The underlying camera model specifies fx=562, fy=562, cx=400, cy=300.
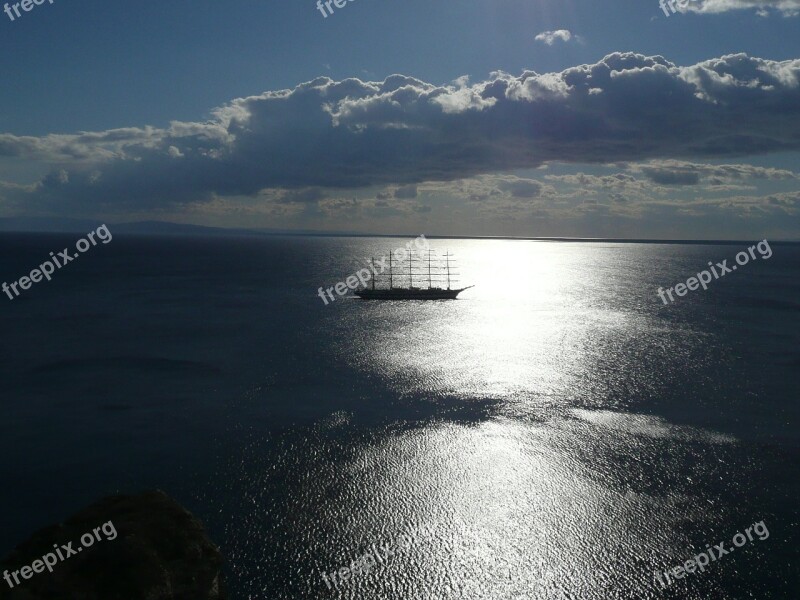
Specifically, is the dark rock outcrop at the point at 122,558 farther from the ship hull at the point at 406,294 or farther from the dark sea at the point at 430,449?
the ship hull at the point at 406,294

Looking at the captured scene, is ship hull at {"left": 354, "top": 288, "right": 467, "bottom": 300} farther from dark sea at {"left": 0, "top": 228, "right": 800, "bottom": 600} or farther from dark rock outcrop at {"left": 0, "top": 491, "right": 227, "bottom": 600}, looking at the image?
dark rock outcrop at {"left": 0, "top": 491, "right": 227, "bottom": 600}

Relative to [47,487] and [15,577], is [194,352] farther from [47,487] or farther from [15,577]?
[15,577]

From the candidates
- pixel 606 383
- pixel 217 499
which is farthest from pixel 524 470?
pixel 606 383

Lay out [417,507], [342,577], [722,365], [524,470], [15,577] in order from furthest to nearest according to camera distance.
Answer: [722,365], [524,470], [417,507], [342,577], [15,577]

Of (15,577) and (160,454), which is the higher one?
(15,577)

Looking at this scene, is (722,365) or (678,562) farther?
(722,365)

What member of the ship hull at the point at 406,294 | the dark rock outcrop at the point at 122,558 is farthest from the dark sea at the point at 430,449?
the ship hull at the point at 406,294
